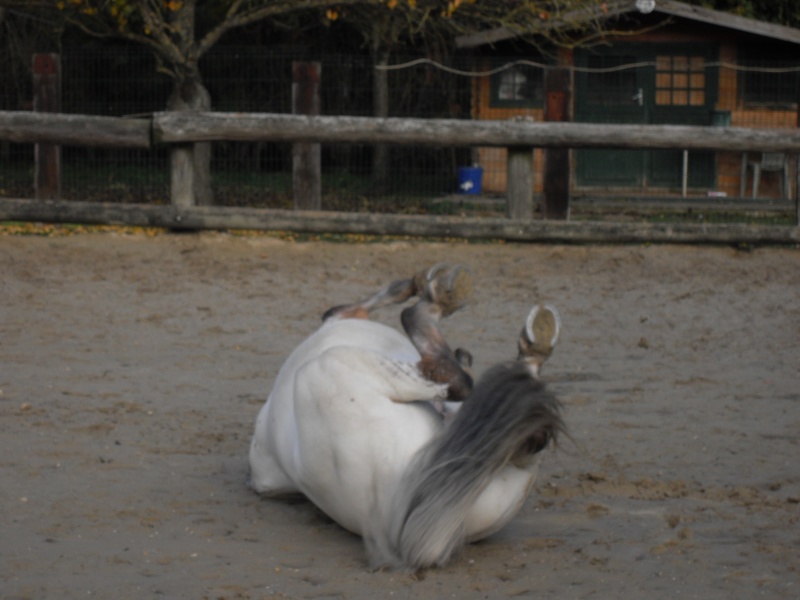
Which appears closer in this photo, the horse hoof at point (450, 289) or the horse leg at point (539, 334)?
the horse leg at point (539, 334)

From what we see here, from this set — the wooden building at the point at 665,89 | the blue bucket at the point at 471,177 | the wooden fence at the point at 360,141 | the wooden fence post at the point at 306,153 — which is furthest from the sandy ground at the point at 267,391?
the wooden building at the point at 665,89

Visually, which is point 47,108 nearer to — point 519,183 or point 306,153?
point 306,153

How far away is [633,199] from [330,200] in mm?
3726

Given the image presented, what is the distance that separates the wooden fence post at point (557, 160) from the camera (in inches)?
438

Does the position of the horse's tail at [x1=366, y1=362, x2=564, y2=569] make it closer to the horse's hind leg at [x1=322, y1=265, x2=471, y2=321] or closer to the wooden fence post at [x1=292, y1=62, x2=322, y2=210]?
the horse's hind leg at [x1=322, y1=265, x2=471, y2=321]

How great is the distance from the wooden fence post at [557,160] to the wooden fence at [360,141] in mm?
828

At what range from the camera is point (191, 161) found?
10461 mm

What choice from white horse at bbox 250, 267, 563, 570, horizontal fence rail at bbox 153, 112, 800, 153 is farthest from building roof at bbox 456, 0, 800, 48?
white horse at bbox 250, 267, 563, 570

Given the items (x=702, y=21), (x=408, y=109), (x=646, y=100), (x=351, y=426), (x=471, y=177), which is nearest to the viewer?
(x=351, y=426)

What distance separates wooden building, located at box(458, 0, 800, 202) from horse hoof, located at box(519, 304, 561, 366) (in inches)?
570

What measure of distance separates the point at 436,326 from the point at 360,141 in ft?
22.3

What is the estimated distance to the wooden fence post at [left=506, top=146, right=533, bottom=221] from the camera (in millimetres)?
10477

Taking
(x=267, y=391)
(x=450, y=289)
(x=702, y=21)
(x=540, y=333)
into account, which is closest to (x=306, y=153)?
(x=267, y=391)

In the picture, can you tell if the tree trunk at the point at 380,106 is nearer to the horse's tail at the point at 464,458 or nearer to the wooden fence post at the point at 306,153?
the wooden fence post at the point at 306,153
